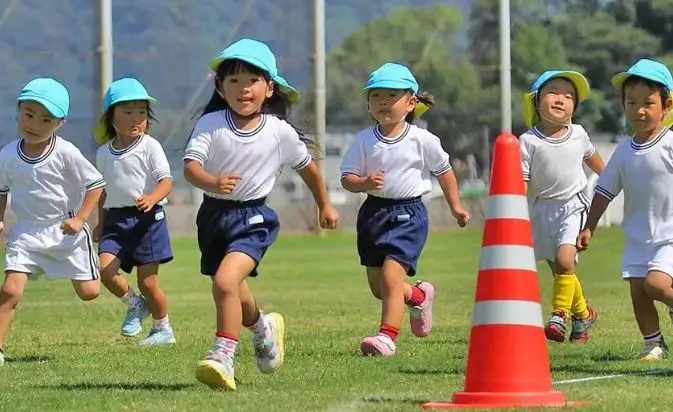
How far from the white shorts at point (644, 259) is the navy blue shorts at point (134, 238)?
10.9ft

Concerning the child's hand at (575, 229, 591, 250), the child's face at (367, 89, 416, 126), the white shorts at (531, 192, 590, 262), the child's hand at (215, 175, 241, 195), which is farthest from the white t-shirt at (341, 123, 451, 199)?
the child's hand at (215, 175, 241, 195)

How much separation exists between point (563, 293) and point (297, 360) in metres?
1.89

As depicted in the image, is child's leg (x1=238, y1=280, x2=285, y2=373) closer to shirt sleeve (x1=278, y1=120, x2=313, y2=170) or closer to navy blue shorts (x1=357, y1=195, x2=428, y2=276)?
shirt sleeve (x1=278, y1=120, x2=313, y2=170)

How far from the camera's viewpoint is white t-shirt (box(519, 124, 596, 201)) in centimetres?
989

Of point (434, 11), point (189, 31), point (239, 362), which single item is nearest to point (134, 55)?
point (189, 31)

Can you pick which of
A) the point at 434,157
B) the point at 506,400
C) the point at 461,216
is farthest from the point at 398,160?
the point at 506,400

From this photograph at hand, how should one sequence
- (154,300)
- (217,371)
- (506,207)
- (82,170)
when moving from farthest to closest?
(154,300) < (82,170) < (217,371) < (506,207)

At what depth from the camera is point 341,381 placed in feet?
24.4

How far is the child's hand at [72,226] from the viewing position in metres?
8.63

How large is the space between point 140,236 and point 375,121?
70.9 inches

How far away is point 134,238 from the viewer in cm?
1028

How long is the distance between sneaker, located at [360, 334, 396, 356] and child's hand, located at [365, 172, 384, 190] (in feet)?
2.74

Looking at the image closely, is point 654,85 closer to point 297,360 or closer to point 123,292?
point 297,360

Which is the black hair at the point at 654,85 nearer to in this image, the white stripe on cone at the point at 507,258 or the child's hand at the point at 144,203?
the white stripe on cone at the point at 507,258
